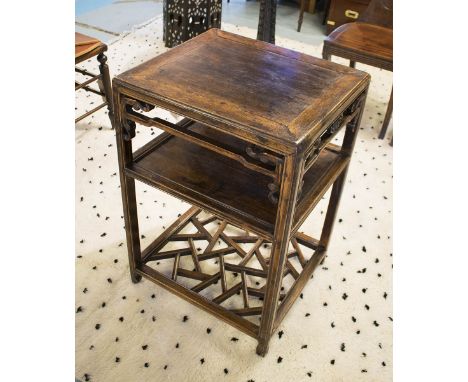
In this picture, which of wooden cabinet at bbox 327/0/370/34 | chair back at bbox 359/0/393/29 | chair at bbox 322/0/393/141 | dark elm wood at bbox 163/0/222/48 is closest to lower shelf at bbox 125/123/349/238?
chair at bbox 322/0/393/141

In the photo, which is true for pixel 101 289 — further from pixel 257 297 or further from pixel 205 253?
pixel 257 297

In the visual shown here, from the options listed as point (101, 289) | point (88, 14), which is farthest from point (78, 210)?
point (88, 14)

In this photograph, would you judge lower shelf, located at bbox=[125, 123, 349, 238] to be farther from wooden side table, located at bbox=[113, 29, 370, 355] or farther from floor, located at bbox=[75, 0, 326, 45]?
floor, located at bbox=[75, 0, 326, 45]

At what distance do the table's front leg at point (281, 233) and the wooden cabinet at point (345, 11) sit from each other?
3046mm

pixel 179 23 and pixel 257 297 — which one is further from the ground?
pixel 179 23

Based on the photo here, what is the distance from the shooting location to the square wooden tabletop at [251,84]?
99 centimetres

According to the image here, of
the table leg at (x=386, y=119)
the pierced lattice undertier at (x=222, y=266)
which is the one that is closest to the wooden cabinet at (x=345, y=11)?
the table leg at (x=386, y=119)

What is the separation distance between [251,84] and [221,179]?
0.91 ft

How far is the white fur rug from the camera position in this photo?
1.39 m

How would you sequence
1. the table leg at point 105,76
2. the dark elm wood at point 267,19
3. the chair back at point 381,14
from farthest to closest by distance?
the dark elm wood at point 267,19
the chair back at point 381,14
the table leg at point 105,76

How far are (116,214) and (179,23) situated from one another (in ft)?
6.12

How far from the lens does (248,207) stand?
3.76 feet

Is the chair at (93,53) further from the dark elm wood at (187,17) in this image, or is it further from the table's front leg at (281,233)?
the table's front leg at (281,233)
